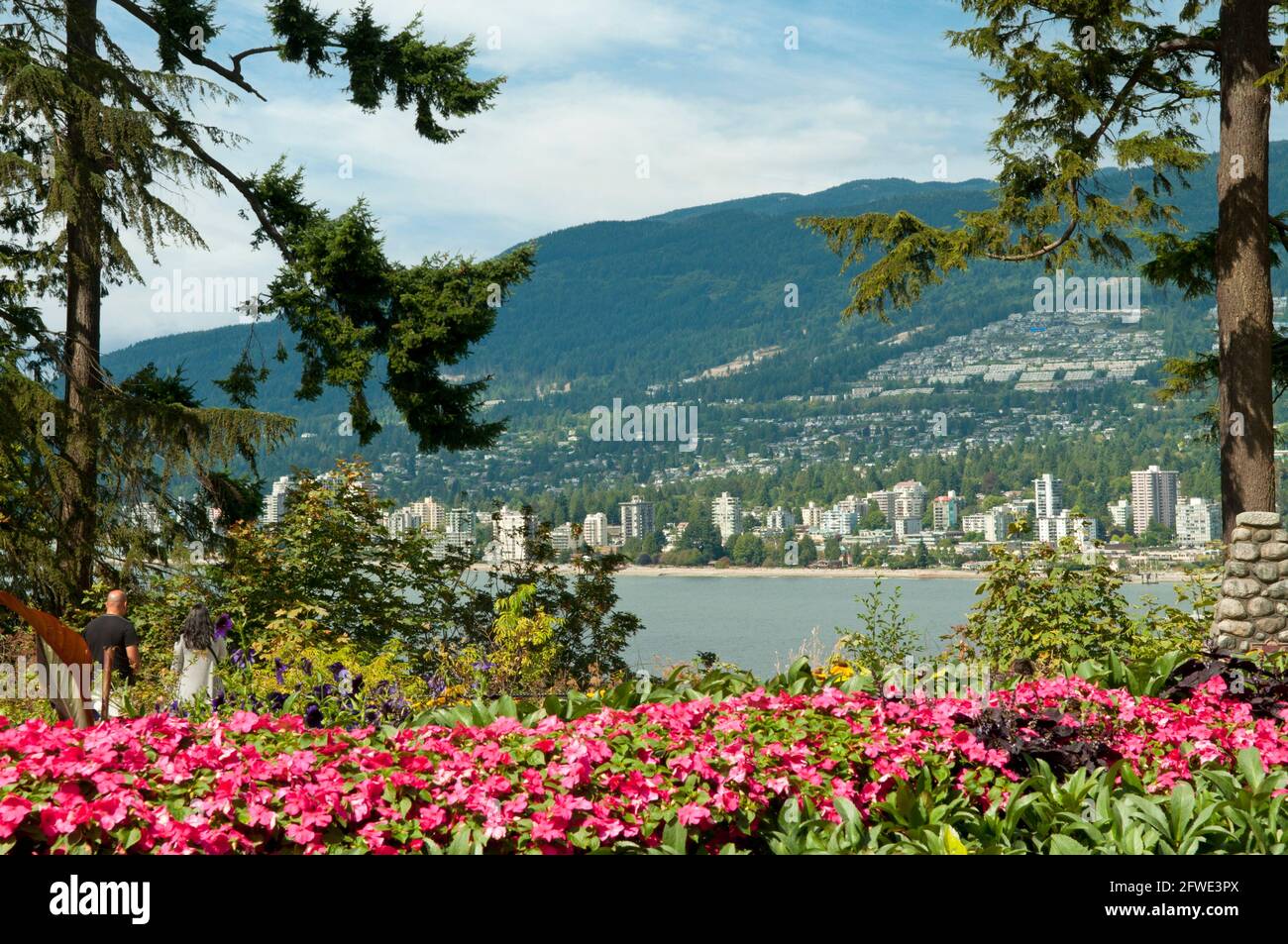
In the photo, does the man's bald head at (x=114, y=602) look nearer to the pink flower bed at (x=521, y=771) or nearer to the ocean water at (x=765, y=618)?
the ocean water at (x=765, y=618)

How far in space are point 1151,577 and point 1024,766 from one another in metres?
7.20

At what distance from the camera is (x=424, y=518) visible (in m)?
13.3

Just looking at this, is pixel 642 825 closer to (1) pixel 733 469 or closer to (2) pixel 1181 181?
(2) pixel 1181 181

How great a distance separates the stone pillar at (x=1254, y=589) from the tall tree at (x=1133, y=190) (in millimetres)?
1763

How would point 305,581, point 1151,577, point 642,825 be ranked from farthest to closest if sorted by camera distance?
point 305,581
point 1151,577
point 642,825

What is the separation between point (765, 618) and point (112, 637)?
1148 centimetres

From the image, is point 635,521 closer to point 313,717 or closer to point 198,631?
point 198,631

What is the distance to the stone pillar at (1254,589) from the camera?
30.3 feet

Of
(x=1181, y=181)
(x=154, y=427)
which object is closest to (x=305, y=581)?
(x=154, y=427)

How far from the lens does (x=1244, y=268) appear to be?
11.6 m

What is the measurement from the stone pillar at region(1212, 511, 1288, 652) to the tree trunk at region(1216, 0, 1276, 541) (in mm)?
1587

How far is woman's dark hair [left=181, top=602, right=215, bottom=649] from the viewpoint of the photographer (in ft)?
25.9

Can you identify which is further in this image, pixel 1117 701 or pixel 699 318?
pixel 699 318
